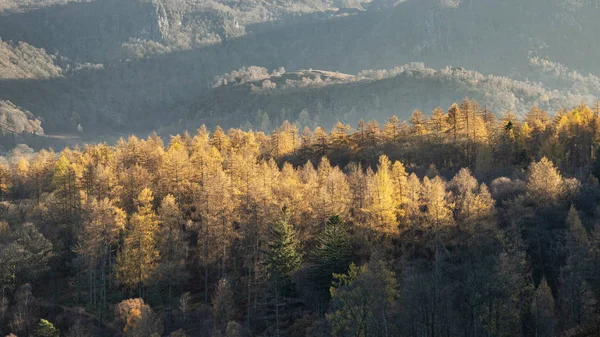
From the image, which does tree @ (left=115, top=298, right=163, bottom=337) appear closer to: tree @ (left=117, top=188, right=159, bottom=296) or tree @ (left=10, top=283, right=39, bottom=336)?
tree @ (left=117, top=188, right=159, bottom=296)

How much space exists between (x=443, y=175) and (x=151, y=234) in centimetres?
4508

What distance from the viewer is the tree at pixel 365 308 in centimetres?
5288

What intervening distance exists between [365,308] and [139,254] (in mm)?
34691

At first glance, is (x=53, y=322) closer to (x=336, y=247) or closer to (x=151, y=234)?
(x=151, y=234)

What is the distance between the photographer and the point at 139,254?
Result: 75.4 m

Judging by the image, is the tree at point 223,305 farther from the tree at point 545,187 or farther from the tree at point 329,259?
the tree at point 545,187

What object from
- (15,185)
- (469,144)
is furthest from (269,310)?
(15,185)

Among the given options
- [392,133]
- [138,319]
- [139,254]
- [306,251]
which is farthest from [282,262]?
[392,133]

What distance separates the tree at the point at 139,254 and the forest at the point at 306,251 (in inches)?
7.5

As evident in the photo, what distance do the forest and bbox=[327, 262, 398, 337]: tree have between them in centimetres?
20

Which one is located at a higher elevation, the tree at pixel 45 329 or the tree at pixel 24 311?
the tree at pixel 24 311

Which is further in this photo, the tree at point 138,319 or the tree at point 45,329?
the tree at point 45,329

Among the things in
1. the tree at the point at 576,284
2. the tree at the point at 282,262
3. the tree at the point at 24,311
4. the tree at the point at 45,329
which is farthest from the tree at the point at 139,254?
the tree at the point at 576,284

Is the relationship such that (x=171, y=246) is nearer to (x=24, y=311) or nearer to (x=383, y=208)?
(x=24, y=311)
